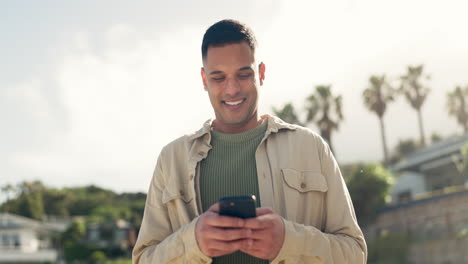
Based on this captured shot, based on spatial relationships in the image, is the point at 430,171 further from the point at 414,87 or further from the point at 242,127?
the point at 242,127

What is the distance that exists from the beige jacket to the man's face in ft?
0.48

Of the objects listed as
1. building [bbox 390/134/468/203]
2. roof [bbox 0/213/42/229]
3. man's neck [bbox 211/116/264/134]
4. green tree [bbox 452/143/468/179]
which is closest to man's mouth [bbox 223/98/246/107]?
man's neck [bbox 211/116/264/134]

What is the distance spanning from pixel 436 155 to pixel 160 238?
41.9m

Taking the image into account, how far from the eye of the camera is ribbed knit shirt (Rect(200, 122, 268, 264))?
245cm

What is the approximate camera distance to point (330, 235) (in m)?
2.29

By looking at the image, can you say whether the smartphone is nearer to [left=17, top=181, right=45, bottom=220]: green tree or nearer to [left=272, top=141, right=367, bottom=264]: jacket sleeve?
[left=272, top=141, right=367, bottom=264]: jacket sleeve

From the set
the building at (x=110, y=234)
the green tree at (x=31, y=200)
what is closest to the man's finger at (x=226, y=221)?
the building at (x=110, y=234)

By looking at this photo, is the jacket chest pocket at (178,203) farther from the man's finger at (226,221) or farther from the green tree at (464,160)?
the green tree at (464,160)

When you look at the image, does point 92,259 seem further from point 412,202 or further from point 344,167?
point 412,202

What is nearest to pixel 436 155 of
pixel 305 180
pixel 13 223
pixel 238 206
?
pixel 305 180

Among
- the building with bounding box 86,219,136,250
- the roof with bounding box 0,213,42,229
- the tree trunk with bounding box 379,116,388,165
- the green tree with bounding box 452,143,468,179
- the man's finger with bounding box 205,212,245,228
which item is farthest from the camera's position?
the roof with bounding box 0,213,42,229

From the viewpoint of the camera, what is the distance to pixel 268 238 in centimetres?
202

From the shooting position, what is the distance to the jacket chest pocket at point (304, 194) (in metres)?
2.39

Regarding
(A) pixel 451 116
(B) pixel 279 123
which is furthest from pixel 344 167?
(B) pixel 279 123
